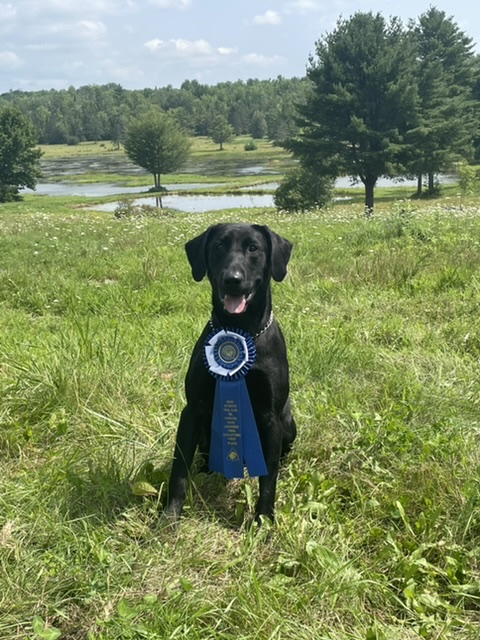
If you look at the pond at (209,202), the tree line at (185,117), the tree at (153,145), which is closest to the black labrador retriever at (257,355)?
the pond at (209,202)

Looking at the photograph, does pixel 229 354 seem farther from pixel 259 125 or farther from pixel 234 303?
pixel 259 125

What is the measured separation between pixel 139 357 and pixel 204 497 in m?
1.67

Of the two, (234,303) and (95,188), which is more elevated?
(95,188)

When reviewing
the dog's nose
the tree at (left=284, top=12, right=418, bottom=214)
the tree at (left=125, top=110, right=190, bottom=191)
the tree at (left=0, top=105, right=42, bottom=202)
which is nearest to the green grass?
the dog's nose

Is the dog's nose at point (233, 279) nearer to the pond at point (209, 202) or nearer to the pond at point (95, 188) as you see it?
the pond at point (209, 202)

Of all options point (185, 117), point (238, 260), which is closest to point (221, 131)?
point (185, 117)

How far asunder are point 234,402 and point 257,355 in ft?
0.84

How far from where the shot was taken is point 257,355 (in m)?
2.61

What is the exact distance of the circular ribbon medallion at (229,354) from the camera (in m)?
2.51

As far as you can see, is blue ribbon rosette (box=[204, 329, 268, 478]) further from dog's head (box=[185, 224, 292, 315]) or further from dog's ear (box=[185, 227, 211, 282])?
dog's ear (box=[185, 227, 211, 282])

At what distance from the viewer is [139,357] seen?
4.26 m

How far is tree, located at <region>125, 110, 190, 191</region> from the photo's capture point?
214ft

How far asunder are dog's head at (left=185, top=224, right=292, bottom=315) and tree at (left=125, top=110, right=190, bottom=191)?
64608 millimetres

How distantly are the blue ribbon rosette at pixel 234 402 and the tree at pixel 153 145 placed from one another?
6509cm
